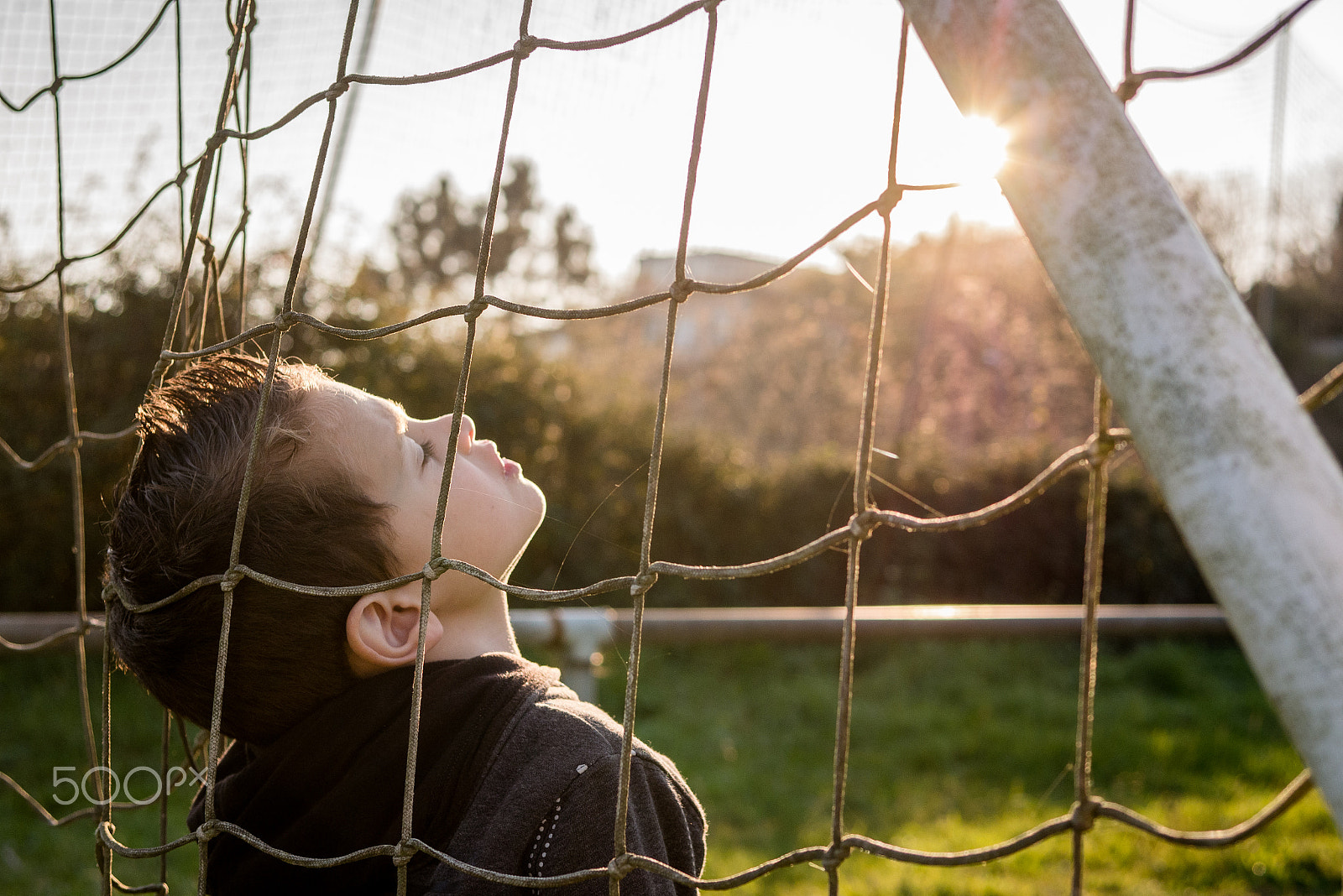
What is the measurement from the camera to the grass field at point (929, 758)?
2637 mm

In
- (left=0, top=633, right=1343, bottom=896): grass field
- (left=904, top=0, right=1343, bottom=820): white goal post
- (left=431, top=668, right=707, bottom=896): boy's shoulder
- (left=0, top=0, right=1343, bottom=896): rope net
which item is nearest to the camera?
(left=904, top=0, right=1343, bottom=820): white goal post

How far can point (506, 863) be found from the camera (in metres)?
0.94

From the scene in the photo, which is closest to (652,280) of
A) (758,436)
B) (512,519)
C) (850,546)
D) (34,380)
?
(34,380)

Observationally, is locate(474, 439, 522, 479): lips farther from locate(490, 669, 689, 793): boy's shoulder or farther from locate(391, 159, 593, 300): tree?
locate(391, 159, 593, 300): tree

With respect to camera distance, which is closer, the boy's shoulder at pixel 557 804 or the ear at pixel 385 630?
the boy's shoulder at pixel 557 804

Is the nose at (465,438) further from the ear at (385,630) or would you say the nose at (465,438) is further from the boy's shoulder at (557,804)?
the boy's shoulder at (557,804)

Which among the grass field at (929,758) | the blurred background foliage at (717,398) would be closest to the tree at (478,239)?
the blurred background foliage at (717,398)

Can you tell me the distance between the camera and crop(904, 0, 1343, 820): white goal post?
497 mm

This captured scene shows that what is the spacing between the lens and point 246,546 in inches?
41.8

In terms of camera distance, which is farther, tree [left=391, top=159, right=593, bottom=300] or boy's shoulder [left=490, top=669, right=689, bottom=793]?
tree [left=391, top=159, right=593, bottom=300]

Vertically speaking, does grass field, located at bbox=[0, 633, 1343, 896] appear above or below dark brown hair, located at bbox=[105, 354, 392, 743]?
below

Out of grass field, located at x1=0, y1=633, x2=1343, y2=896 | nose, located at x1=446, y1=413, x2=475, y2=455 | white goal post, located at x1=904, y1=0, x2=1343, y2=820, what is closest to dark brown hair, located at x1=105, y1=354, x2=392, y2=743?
nose, located at x1=446, y1=413, x2=475, y2=455

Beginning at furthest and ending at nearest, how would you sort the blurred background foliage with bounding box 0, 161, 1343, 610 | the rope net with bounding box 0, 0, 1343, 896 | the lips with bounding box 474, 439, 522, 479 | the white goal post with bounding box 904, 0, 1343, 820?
the blurred background foliage with bounding box 0, 161, 1343, 610
the lips with bounding box 474, 439, 522, 479
the rope net with bounding box 0, 0, 1343, 896
the white goal post with bounding box 904, 0, 1343, 820

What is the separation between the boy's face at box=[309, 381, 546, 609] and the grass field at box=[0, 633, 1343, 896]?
5.58ft
